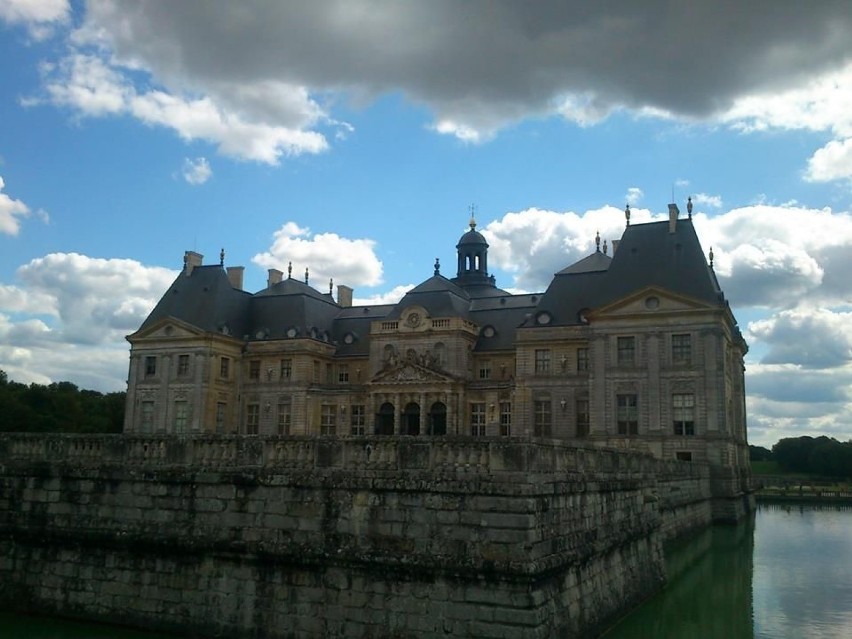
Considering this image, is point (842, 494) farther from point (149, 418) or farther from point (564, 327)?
point (149, 418)

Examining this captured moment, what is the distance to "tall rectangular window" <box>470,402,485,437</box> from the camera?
52562 millimetres

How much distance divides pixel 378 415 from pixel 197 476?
38369 millimetres

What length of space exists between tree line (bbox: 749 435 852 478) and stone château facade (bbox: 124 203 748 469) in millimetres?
38345

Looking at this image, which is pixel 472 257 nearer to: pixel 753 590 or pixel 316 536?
pixel 753 590

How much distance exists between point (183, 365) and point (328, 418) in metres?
10.5

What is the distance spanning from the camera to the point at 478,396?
2085 inches

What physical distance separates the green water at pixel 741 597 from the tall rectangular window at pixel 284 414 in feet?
95.9

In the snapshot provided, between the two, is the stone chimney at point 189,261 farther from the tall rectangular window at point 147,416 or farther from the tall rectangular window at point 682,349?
the tall rectangular window at point 682,349

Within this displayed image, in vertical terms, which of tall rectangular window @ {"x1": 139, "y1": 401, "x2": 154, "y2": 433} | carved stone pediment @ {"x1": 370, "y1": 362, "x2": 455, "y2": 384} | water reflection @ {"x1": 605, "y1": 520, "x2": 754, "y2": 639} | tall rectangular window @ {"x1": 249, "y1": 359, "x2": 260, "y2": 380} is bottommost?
water reflection @ {"x1": 605, "y1": 520, "x2": 754, "y2": 639}

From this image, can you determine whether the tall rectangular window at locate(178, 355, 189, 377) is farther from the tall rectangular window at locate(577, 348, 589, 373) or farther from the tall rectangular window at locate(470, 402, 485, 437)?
the tall rectangular window at locate(577, 348, 589, 373)

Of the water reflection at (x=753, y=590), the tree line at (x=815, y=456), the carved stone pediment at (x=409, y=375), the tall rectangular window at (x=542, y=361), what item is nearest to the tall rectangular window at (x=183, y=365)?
the carved stone pediment at (x=409, y=375)

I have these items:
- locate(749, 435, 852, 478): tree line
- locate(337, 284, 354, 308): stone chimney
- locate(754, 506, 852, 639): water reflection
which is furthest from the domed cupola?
locate(749, 435, 852, 478): tree line

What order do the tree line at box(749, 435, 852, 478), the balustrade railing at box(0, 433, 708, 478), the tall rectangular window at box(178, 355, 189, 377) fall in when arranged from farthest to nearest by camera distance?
1. the tree line at box(749, 435, 852, 478)
2. the tall rectangular window at box(178, 355, 189, 377)
3. the balustrade railing at box(0, 433, 708, 478)

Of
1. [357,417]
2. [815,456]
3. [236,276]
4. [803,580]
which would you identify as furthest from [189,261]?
[815,456]
